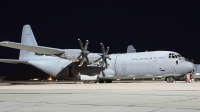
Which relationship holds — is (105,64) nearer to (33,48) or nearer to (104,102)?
(33,48)

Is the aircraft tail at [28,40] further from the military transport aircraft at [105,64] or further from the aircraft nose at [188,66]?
the aircraft nose at [188,66]

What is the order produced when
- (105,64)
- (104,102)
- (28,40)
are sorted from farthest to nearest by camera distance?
(28,40) < (105,64) < (104,102)

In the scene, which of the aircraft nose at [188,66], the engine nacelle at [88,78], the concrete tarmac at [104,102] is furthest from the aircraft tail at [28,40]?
the concrete tarmac at [104,102]

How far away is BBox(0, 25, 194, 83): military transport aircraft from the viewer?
38.0 meters

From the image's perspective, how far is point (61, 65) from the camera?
4350 cm

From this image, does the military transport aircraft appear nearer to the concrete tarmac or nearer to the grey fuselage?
the grey fuselage

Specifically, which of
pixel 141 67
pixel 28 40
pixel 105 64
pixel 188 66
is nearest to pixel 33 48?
pixel 28 40

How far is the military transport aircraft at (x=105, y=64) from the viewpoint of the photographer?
38.0 m

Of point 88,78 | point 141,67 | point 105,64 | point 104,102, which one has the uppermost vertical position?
point 105,64

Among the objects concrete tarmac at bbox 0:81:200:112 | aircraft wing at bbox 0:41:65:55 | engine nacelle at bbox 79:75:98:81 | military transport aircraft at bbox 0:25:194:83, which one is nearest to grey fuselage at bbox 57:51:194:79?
military transport aircraft at bbox 0:25:194:83

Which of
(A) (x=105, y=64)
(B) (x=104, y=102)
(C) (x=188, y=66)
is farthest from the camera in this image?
(A) (x=105, y=64)

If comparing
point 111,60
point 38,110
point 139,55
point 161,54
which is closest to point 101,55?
point 111,60

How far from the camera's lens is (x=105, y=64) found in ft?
135

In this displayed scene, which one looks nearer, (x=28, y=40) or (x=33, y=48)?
(x=33, y=48)
